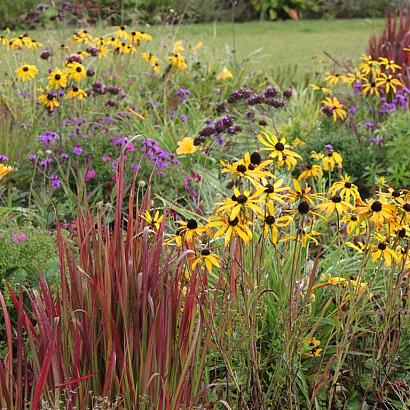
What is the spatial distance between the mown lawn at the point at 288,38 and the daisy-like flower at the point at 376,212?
7.74m

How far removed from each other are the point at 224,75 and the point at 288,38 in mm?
6397

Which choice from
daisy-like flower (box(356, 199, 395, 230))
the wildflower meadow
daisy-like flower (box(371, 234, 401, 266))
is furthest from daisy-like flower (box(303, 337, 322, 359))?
daisy-like flower (box(356, 199, 395, 230))

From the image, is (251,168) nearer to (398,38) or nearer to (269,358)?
(269,358)

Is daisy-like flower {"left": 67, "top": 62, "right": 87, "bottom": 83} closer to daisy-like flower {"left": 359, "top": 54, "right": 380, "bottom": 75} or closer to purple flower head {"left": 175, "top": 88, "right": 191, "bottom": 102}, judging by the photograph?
purple flower head {"left": 175, "top": 88, "right": 191, "bottom": 102}

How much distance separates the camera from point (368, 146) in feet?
17.3

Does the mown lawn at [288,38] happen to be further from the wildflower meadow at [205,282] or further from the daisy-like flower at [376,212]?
the daisy-like flower at [376,212]

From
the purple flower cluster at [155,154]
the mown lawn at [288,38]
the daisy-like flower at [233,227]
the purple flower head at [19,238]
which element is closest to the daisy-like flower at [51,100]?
the purple flower cluster at [155,154]

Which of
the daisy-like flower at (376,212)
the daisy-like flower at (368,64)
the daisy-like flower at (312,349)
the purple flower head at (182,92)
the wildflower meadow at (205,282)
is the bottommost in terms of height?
the daisy-like flower at (312,349)

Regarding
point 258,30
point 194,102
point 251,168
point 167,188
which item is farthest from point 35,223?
point 258,30

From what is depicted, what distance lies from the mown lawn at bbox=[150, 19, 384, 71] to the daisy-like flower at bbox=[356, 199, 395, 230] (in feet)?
25.4

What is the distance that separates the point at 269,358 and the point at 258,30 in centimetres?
1167

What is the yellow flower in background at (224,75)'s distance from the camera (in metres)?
6.75

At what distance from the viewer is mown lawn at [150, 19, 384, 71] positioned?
35.9ft

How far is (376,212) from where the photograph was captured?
2270 mm
